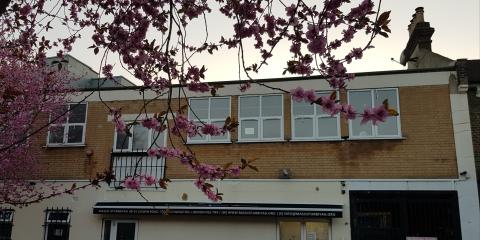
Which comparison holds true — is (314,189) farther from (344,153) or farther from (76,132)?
(76,132)

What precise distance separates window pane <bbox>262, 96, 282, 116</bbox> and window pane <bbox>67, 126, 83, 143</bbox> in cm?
654

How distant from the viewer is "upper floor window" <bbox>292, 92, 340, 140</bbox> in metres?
15.6

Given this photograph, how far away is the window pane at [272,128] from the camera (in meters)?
16.0

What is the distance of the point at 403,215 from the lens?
566 inches

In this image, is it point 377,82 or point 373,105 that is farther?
point 377,82

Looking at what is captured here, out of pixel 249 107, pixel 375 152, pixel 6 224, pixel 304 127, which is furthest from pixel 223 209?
pixel 6 224

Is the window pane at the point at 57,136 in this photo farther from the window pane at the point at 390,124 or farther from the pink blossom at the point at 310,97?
the pink blossom at the point at 310,97

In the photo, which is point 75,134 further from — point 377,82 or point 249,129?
point 377,82

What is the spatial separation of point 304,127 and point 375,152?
7.44 ft

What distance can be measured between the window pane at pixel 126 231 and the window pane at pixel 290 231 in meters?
4.80

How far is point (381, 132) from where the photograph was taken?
15180 mm

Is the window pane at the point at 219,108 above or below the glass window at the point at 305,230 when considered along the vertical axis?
above

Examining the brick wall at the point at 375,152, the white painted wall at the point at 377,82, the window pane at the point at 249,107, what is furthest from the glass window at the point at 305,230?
the white painted wall at the point at 377,82

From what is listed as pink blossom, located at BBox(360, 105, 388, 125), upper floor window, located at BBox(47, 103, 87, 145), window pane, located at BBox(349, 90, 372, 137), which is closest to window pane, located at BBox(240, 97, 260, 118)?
window pane, located at BBox(349, 90, 372, 137)
